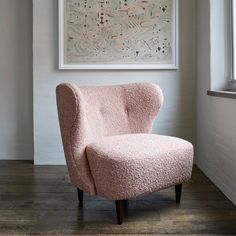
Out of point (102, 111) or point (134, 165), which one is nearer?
point (134, 165)

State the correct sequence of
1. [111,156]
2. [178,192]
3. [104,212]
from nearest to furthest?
[111,156]
[104,212]
[178,192]

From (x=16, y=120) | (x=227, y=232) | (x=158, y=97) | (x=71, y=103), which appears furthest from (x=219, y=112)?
(x=16, y=120)

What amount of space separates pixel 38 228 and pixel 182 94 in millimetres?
1706

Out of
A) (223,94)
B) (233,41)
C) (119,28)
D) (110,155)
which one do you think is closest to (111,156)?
(110,155)

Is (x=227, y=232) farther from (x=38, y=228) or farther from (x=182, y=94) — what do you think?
(x=182, y=94)

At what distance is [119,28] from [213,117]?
3.55 ft

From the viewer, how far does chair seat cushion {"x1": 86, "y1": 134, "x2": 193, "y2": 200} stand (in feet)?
4.99

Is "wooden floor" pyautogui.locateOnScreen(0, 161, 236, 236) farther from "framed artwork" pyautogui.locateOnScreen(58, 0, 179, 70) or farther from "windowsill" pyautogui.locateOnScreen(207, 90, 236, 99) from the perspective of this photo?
"framed artwork" pyautogui.locateOnScreen(58, 0, 179, 70)

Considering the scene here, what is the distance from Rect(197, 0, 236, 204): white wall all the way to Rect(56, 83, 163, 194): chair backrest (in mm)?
441

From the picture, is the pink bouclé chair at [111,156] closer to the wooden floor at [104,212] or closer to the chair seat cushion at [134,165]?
the chair seat cushion at [134,165]

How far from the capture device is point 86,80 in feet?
9.04

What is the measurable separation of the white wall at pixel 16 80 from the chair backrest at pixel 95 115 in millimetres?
1194

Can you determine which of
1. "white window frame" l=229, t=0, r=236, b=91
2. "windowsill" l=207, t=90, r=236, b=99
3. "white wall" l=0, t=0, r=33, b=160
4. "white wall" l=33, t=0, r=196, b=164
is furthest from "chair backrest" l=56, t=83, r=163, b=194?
"white wall" l=0, t=0, r=33, b=160

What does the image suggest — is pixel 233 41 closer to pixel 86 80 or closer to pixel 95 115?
pixel 95 115
